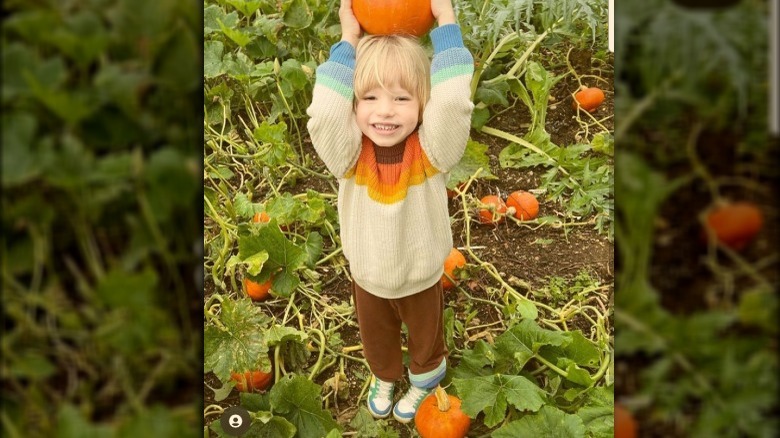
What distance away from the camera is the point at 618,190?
84cm

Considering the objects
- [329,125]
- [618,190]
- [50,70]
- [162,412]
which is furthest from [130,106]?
[618,190]

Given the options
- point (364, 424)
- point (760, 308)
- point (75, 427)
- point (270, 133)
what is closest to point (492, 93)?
point (270, 133)

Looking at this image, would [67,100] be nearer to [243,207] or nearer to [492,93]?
[243,207]

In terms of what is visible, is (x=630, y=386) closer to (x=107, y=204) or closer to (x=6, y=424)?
(x=107, y=204)

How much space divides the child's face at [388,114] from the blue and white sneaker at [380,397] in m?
0.47

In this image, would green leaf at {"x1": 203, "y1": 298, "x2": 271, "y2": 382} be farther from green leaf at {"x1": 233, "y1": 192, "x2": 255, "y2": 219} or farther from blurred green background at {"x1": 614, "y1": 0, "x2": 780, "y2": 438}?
blurred green background at {"x1": 614, "y1": 0, "x2": 780, "y2": 438}

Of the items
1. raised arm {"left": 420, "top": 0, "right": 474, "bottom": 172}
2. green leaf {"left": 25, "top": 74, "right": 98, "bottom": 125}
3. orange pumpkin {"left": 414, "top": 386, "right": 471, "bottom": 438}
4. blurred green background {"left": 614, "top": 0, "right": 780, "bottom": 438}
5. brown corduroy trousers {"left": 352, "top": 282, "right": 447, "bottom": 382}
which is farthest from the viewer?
orange pumpkin {"left": 414, "top": 386, "right": 471, "bottom": 438}

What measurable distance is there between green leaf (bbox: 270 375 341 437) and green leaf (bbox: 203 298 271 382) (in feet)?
0.15

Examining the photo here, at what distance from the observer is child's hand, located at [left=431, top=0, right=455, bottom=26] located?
989 millimetres

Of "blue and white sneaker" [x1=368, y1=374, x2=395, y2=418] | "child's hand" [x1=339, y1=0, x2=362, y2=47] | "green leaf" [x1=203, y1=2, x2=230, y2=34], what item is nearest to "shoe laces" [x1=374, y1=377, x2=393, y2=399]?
"blue and white sneaker" [x1=368, y1=374, x2=395, y2=418]

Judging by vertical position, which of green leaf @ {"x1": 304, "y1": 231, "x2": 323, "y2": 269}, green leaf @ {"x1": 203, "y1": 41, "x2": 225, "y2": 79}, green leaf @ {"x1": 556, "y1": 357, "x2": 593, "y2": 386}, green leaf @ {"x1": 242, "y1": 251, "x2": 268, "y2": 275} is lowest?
green leaf @ {"x1": 556, "y1": 357, "x2": 593, "y2": 386}

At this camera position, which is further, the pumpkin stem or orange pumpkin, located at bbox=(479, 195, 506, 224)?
orange pumpkin, located at bbox=(479, 195, 506, 224)

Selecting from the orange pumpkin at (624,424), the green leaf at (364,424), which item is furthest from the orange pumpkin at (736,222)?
the green leaf at (364,424)

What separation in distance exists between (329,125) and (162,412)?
41cm
